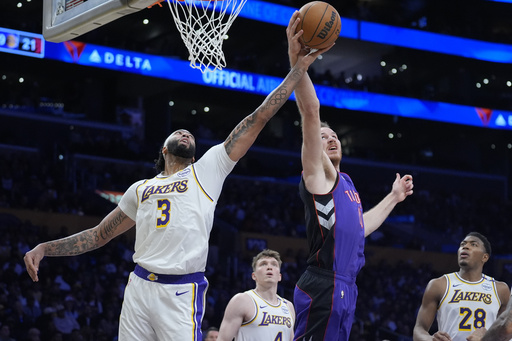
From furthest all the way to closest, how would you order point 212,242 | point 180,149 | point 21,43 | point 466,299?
point 21,43 → point 212,242 → point 466,299 → point 180,149

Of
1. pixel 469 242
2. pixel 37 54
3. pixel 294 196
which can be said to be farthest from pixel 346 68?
pixel 469 242

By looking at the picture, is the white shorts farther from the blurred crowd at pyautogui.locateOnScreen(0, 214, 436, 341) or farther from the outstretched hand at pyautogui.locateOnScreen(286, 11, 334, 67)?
the blurred crowd at pyautogui.locateOnScreen(0, 214, 436, 341)

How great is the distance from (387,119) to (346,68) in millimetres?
4506

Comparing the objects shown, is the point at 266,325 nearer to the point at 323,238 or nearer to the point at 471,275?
the point at 471,275

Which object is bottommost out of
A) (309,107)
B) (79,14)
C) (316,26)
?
(309,107)

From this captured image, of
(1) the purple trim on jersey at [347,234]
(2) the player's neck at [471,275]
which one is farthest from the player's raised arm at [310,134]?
(2) the player's neck at [471,275]

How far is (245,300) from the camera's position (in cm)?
695

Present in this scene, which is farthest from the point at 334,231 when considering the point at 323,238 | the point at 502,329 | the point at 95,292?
the point at 95,292

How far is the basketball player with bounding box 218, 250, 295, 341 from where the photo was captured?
22.6 ft

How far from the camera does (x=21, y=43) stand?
21.1 metres

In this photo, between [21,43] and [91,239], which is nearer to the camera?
[91,239]

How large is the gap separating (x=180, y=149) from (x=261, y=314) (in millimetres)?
2661

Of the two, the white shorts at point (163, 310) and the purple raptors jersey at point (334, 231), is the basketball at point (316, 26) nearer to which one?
the purple raptors jersey at point (334, 231)

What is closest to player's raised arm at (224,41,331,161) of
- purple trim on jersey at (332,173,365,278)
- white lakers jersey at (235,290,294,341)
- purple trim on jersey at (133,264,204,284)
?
purple trim on jersey at (332,173,365,278)
